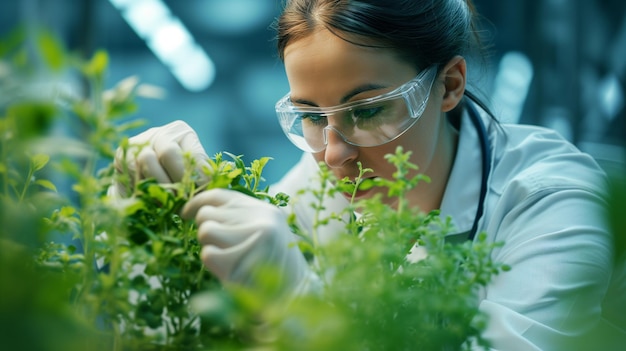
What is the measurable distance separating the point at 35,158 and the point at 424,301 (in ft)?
1.40

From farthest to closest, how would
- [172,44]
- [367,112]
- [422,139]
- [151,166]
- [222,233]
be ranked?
[172,44]
[422,139]
[367,112]
[151,166]
[222,233]

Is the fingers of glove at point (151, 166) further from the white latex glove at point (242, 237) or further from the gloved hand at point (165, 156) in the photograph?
the white latex glove at point (242, 237)

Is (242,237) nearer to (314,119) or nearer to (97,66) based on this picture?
(97,66)

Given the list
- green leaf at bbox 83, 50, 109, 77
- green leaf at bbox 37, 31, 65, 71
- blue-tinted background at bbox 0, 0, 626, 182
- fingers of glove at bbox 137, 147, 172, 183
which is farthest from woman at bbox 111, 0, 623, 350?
blue-tinted background at bbox 0, 0, 626, 182

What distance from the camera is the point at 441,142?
1678 mm

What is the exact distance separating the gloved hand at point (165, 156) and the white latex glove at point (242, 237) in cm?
7

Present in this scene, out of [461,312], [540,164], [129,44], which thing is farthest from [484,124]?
[129,44]

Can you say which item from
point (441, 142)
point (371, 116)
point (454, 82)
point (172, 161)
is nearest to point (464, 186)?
point (441, 142)

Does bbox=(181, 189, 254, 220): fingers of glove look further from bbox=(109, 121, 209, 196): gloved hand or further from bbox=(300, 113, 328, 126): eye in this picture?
bbox=(300, 113, 328, 126): eye

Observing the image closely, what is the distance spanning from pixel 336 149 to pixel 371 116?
0.31ft

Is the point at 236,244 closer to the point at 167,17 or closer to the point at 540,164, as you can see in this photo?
the point at 540,164

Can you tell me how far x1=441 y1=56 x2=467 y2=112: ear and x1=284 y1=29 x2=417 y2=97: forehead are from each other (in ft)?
0.59

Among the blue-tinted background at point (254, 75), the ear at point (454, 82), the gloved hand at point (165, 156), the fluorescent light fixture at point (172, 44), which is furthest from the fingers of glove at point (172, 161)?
the fluorescent light fixture at point (172, 44)

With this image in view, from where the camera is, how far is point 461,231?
5.24ft
